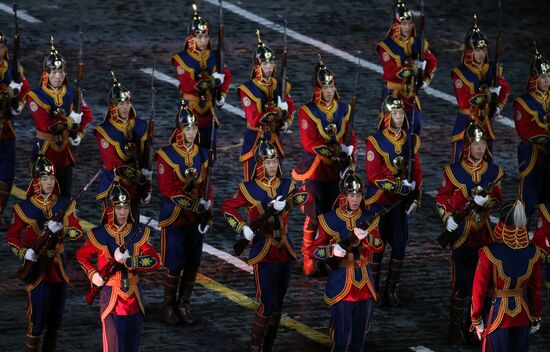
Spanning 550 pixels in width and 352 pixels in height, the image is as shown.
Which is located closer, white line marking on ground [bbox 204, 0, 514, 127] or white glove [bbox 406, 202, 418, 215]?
white glove [bbox 406, 202, 418, 215]

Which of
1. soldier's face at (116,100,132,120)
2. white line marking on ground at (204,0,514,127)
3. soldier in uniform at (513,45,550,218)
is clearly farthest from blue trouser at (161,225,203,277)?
white line marking on ground at (204,0,514,127)

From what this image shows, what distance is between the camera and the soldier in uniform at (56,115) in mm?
25578

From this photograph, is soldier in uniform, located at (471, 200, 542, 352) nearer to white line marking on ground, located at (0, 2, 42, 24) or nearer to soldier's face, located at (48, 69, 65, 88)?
soldier's face, located at (48, 69, 65, 88)

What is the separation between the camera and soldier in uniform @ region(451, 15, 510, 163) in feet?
89.5

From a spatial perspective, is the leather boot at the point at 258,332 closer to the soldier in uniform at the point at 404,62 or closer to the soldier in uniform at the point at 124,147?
the soldier in uniform at the point at 124,147

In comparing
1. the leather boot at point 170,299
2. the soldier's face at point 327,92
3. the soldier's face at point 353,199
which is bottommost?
the leather boot at point 170,299

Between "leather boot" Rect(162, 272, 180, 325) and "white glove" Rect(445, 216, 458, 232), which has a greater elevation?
"white glove" Rect(445, 216, 458, 232)

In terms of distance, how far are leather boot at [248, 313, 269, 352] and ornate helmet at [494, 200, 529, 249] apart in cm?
341

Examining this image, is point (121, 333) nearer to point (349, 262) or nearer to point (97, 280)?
point (97, 280)

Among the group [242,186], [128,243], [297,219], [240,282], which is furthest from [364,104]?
[128,243]

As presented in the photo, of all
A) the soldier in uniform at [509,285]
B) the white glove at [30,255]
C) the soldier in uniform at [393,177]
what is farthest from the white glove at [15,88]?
the soldier in uniform at [509,285]

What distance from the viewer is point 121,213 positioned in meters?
20.3

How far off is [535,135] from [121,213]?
7.68 m

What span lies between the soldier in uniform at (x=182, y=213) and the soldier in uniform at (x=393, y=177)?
227 centimetres
